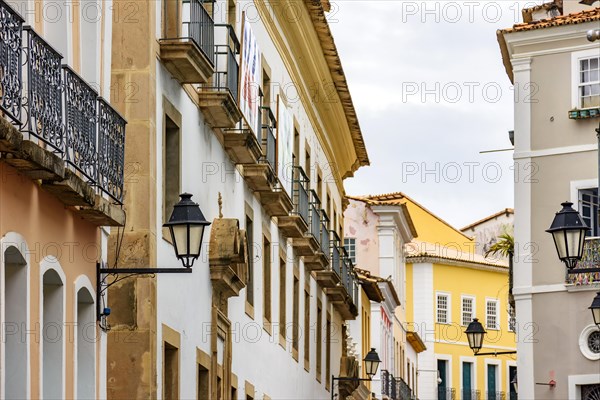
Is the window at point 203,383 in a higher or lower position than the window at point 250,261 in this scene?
lower

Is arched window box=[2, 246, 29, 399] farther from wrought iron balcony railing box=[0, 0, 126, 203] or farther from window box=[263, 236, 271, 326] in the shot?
window box=[263, 236, 271, 326]

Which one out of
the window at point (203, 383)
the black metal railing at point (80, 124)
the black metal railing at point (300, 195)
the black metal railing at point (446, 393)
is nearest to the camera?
the black metal railing at point (80, 124)

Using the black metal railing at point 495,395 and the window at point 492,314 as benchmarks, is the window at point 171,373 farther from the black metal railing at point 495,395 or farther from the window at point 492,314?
the black metal railing at point 495,395

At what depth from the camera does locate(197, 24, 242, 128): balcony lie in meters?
21.1

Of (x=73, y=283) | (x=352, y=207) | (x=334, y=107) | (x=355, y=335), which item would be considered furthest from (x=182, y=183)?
(x=352, y=207)

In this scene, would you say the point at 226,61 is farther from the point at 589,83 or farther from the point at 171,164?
the point at 589,83

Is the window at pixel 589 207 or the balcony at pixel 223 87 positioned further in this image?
the window at pixel 589 207

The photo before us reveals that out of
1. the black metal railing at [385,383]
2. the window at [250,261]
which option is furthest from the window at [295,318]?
the black metal railing at [385,383]

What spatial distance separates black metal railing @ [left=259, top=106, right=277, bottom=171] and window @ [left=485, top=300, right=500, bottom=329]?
5239cm

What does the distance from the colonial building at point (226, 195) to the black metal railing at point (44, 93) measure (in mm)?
3731

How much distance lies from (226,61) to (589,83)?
55.7 feet

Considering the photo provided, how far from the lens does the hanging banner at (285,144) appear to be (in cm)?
2819

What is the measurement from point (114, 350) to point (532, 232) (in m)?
21.0

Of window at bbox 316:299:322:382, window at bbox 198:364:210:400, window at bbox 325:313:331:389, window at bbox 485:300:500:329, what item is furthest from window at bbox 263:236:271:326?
window at bbox 485:300:500:329
